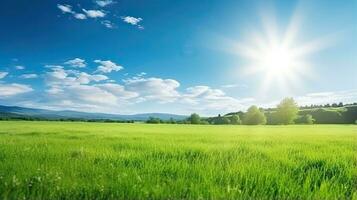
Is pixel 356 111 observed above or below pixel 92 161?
above

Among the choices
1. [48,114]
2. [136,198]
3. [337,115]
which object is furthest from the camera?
[337,115]

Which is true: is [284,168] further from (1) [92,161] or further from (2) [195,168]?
(1) [92,161]

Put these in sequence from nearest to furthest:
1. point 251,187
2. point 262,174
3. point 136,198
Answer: point 136,198 → point 251,187 → point 262,174

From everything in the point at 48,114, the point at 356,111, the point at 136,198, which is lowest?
the point at 136,198

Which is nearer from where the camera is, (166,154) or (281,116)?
(166,154)

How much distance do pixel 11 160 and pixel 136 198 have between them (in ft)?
11.2

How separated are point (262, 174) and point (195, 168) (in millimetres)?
1122

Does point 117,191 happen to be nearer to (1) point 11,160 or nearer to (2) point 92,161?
(2) point 92,161

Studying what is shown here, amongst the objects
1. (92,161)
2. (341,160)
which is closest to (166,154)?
(92,161)

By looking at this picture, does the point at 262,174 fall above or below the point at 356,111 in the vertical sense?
below

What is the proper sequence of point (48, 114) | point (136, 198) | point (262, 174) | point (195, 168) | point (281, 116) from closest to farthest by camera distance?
point (136, 198) → point (262, 174) → point (195, 168) → point (48, 114) → point (281, 116)

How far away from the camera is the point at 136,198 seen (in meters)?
4.53

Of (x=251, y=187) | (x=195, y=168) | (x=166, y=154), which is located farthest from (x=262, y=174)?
(x=166, y=154)

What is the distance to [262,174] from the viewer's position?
5668 millimetres
